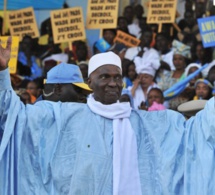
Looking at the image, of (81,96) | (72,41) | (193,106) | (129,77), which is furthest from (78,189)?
(72,41)

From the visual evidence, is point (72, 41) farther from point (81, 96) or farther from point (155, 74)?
point (81, 96)

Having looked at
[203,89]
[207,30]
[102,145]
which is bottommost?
[203,89]

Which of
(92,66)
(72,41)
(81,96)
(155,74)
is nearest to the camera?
(92,66)

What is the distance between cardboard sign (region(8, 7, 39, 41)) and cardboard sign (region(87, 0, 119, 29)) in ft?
3.41

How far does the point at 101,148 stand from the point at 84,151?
0.36ft

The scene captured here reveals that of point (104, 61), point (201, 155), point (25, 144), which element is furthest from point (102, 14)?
point (201, 155)

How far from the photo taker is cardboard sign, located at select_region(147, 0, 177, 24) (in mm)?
10969

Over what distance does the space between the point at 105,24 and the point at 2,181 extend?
6271mm

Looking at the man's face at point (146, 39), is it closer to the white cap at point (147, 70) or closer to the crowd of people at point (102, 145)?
the white cap at point (147, 70)

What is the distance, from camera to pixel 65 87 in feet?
19.6

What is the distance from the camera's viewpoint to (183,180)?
491cm

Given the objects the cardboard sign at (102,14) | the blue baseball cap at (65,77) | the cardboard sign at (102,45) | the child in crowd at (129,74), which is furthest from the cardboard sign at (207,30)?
the blue baseball cap at (65,77)

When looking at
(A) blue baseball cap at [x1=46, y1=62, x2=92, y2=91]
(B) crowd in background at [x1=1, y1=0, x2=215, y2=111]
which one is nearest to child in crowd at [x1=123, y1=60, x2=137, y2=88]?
(B) crowd in background at [x1=1, y1=0, x2=215, y2=111]

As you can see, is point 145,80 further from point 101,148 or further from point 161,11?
point 101,148
